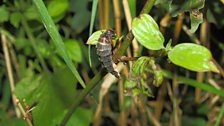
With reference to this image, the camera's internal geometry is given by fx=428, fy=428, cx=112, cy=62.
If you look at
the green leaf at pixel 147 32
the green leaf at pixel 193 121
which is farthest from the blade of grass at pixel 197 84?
the green leaf at pixel 147 32

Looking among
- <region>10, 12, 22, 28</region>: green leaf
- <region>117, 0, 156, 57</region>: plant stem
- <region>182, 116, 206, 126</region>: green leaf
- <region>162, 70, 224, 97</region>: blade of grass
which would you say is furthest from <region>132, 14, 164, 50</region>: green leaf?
<region>182, 116, 206, 126</region>: green leaf

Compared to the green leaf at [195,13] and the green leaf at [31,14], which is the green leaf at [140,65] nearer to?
the green leaf at [195,13]

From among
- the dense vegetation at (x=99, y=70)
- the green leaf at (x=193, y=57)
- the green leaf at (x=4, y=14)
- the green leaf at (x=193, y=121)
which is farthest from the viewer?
the green leaf at (x=193, y=121)

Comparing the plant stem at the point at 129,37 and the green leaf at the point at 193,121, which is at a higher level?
the plant stem at the point at 129,37

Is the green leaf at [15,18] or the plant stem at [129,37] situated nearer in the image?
the plant stem at [129,37]

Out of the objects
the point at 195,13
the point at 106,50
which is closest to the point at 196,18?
the point at 195,13

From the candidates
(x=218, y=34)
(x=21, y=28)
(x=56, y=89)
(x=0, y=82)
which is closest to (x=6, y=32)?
(x=21, y=28)

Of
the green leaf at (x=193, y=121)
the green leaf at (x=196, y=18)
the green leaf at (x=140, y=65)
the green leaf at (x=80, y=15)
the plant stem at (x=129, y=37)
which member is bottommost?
the green leaf at (x=193, y=121)
